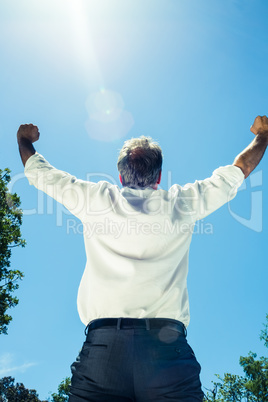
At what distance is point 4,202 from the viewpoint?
614 inches

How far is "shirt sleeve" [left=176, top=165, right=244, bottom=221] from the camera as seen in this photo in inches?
108

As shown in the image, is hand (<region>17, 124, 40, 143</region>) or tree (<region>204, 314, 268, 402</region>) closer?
hand (<region>17, 124, 40, 143</region>)

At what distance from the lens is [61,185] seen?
2.78 meters

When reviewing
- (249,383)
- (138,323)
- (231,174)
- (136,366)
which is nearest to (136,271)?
(138,323)

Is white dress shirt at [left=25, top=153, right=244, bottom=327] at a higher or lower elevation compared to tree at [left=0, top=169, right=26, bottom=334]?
lower

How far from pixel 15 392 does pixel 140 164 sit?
4773 cm

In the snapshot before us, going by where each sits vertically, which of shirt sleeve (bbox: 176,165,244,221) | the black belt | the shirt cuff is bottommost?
the black belt

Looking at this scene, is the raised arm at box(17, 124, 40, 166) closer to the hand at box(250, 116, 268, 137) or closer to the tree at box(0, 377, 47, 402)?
the hand at box(250, 116, 268, 137)

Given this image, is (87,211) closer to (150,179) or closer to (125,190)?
(125,190)

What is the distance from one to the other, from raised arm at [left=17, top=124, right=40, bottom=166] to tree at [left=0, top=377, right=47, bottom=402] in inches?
1756

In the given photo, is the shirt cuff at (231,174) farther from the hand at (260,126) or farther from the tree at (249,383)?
the tree at (249,383)

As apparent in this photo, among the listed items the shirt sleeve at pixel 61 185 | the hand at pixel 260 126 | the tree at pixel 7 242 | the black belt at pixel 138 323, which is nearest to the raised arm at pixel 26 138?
the shirt sleeve at pixel 61 185

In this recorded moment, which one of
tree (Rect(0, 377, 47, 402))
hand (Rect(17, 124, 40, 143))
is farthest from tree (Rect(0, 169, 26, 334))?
tree (Rect(0, 377, 47, 402))

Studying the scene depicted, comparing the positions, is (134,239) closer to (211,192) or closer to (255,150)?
(211,192)
